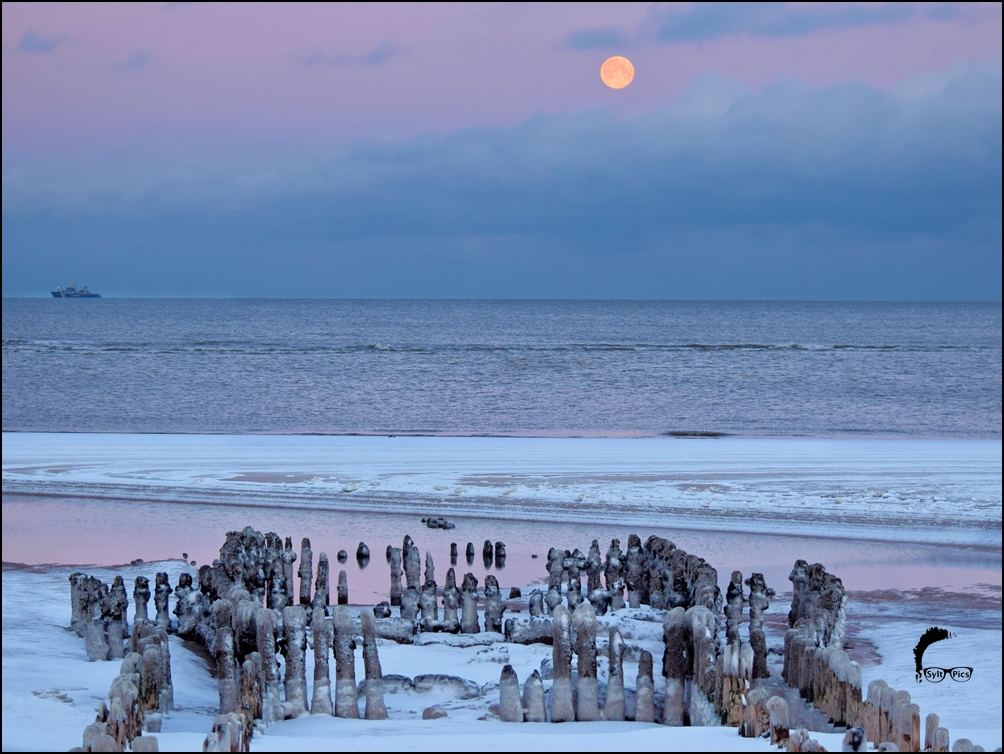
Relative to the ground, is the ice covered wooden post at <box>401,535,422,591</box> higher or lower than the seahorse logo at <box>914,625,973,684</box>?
higher

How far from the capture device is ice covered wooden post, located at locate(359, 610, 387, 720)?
7.34 metres

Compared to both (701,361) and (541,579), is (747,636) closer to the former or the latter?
(541,579)

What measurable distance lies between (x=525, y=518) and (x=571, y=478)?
3.78 meters

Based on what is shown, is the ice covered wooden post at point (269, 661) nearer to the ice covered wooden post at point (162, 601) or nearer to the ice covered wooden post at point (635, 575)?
the ice covered wooden post at point (162, 601)

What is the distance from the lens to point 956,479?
20.3m

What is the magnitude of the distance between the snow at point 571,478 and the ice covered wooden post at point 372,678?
352 inches

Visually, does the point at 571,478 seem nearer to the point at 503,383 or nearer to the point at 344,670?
the point at 344,670

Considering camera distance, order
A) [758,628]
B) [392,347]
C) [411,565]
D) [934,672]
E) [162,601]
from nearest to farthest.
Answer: [758,628]
[934,672]
[162,601]
[411,565]
[392,347]

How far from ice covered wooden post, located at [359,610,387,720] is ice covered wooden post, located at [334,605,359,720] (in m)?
0.10

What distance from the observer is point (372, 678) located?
744cm

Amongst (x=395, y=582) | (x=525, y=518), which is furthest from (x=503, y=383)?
(x=395, y=582)

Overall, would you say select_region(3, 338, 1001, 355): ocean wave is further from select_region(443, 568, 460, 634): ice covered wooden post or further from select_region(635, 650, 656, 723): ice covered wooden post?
select_region(635, 650, 656, 723): ice covered wooden post

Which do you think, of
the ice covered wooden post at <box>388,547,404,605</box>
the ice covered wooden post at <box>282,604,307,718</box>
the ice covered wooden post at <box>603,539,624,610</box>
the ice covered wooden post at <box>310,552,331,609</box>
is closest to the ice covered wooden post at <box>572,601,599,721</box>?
the ice covered wooden post at <box>282,604,307,718</box>

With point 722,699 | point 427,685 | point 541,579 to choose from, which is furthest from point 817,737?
point 541,579
